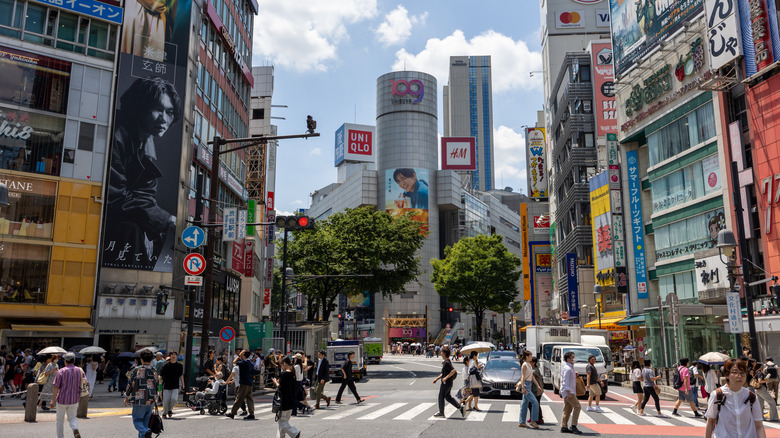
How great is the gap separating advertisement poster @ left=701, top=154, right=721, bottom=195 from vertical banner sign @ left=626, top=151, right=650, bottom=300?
8.09 meters

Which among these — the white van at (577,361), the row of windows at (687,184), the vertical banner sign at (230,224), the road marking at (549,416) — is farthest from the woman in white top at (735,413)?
the row of windows at (687,184)

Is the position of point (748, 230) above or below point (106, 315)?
above

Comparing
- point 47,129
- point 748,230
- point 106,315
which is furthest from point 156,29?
point 748,230

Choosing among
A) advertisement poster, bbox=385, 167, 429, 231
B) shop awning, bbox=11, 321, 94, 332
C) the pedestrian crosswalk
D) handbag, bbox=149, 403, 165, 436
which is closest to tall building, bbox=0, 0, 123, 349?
shop awning, bbox=11, 321, 94, 332

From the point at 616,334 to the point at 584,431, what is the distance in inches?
1574

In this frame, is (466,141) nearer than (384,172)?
No

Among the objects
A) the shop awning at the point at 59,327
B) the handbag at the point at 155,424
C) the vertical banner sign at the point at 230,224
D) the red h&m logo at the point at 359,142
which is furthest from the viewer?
the red h&m logo at the point at 359,142

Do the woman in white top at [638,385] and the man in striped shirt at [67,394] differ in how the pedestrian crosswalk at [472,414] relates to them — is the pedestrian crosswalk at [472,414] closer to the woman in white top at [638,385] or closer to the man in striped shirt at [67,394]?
the woman in white top at [638,385]

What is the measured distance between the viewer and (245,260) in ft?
177

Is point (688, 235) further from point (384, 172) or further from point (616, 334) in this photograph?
point (384, 172)

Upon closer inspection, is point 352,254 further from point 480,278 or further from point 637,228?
point 480,278

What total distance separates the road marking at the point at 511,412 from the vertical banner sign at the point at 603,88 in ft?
133

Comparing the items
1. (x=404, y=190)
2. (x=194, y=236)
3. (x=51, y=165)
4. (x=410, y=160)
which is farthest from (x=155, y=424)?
Answer: (x=410, y=160)

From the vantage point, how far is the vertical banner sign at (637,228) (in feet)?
143
